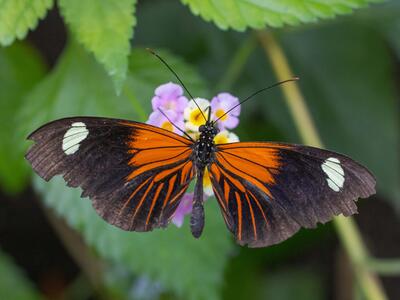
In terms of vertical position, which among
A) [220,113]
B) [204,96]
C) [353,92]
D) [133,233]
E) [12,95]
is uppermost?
[353,92]

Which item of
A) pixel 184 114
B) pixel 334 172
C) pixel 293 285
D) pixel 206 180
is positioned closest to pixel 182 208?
pixel 206 180

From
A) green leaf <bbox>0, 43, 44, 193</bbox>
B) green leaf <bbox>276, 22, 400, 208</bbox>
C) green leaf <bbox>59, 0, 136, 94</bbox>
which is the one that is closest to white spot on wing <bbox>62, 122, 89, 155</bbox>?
green leaf <bbox>59, 0, 136, 94</bbox>

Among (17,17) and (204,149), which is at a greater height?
(17,17)

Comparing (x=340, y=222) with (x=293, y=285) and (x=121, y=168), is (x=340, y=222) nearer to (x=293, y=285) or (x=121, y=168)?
(x=121, y=168)

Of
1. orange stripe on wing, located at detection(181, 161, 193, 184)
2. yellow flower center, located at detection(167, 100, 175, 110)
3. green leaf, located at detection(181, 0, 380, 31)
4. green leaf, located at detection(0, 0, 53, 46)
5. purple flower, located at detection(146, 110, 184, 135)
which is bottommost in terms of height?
orange stripe on wing, located at detection(181, 161, 193, 184)

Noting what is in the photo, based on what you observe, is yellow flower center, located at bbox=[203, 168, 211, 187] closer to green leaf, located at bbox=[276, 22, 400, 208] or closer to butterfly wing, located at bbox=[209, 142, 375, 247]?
A: butterfly wing, located at bbox=[209, 142, 375, 247]
